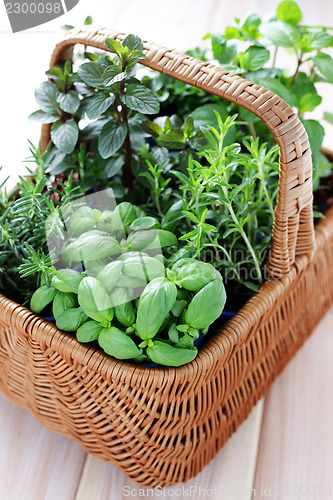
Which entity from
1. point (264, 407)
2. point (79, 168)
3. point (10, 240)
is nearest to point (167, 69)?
point (79, 168)

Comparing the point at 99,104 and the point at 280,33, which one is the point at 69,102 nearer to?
the point at 99,104

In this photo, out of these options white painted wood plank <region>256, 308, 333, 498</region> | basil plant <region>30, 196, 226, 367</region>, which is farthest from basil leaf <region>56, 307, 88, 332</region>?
white painted wood plank <region>256, 308, 333, 498</region>

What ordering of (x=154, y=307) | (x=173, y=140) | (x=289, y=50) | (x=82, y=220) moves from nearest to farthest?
(x=154, y=307) < (x=82, y=220) < (x=173, y=140) < (x=289, y=50)

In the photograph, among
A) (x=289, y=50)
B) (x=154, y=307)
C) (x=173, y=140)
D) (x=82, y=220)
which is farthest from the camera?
(x=289, y=50)

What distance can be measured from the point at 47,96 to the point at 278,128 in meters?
0.44

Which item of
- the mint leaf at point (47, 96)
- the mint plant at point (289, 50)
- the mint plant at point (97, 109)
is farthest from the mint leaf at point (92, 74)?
the mint plant at point (289, 50)

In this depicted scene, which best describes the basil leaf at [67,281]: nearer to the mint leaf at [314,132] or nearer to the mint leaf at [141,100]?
the mint leaf at [141,100]

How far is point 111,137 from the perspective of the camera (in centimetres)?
88

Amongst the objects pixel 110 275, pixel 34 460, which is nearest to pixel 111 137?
pixel 110 275

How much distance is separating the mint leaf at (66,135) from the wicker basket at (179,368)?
126mm

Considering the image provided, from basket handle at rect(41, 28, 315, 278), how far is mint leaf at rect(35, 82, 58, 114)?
75 millimetres

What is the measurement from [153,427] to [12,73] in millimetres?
945

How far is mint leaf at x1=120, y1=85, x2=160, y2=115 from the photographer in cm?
82

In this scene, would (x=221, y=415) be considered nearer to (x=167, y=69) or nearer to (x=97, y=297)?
(x=97, y=297)
